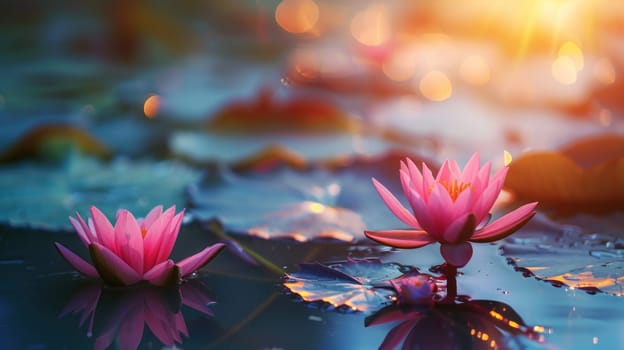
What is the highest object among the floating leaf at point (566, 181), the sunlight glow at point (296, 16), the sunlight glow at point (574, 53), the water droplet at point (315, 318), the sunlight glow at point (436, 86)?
the sunlight glow at point (296, 16)

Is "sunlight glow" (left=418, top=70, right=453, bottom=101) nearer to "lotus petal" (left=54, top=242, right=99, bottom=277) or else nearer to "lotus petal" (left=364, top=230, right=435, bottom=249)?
"lotus petal" (left=364, top=230, right=435, bottom=249)

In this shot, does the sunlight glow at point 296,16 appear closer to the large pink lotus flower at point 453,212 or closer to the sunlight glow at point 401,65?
the sunlight glow at point 401,65

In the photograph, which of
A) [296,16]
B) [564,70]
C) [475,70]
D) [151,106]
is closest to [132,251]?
[151,106]

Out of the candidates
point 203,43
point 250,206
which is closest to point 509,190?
point 250,206

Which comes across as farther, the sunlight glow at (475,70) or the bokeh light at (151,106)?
the sunlight glow at (475,70)

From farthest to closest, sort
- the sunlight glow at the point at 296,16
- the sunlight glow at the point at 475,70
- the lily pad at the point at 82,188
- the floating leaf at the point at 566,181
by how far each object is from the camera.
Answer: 1. the sunlight glow at the point at 296,16
2. the sunlight glow at the point at 475,70
3. the lily pad at the point at 82,188
4. the floating leaf at the point at 566,181

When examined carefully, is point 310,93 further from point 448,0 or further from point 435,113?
point 448,0

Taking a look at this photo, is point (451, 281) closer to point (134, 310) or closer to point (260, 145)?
point (134, 310)

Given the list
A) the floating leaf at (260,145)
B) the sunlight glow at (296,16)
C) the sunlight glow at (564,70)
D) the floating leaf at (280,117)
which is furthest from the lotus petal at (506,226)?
the sunlight glow at (296,16)
